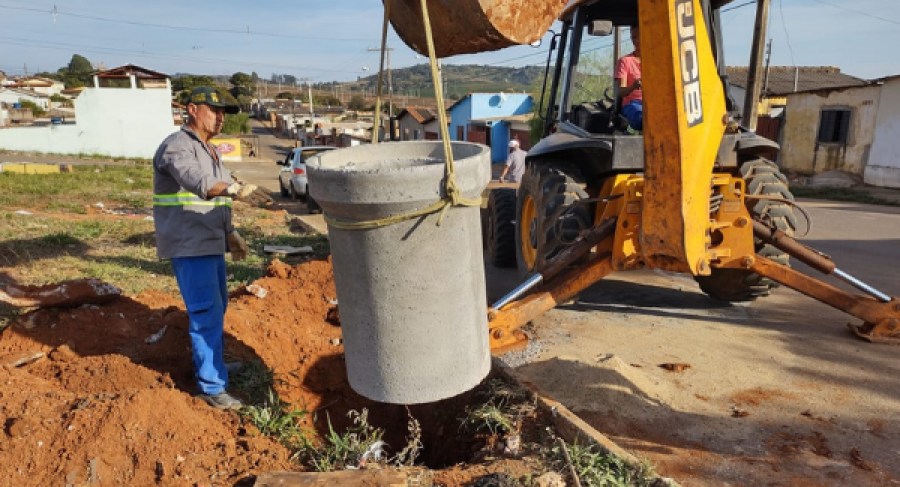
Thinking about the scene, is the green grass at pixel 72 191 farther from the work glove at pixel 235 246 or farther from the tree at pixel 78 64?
the tree at pixel 78 64

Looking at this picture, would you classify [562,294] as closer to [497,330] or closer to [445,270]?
[497,330]

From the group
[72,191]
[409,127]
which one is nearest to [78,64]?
[409,127]

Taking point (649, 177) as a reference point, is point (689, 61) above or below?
above

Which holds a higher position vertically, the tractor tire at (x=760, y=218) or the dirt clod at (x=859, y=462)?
the tractor tire at (x=760, y=218)

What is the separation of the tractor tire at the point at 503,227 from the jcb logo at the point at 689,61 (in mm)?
3962

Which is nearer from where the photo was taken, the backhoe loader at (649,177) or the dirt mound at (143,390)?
the dirt mound at (143,390)

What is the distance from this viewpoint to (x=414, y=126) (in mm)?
46031

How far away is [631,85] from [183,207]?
3918 millimetres

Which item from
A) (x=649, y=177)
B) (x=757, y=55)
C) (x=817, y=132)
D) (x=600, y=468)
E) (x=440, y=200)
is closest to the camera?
(x=440, y=200)

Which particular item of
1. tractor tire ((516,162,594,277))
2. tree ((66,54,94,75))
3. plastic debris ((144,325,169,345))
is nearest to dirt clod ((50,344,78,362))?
plastic debris ((144,325,169,345))

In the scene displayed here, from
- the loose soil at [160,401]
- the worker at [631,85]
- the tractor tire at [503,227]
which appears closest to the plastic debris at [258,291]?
the loose soil at [160,401]

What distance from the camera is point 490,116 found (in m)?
39.2

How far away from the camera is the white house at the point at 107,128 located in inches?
1336

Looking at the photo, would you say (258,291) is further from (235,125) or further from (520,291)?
(235,125)
